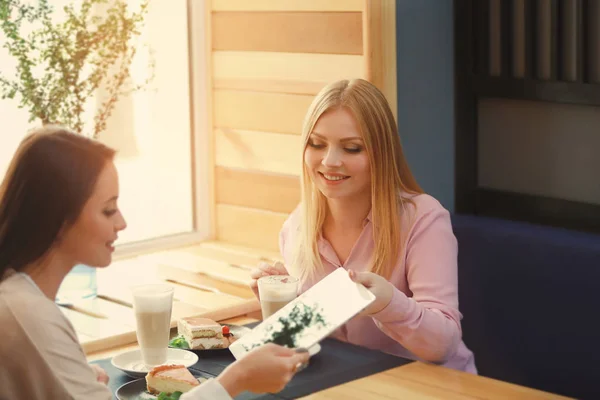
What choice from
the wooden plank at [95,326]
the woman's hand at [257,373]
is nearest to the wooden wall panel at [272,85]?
the wooden plank at [95,326]

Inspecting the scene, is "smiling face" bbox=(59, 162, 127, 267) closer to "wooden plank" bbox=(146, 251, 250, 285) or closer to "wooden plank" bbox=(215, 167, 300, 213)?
"wooden plank" bbox=(146, 251, 250, 285)

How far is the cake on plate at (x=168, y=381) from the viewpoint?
5.56 ft

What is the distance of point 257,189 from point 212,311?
98cm

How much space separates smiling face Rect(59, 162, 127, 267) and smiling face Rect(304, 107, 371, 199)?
86cm

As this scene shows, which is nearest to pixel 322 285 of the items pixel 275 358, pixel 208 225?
pixel 275 358

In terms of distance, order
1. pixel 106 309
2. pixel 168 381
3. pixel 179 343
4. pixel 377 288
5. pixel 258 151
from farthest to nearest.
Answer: pixel 258 151
pixel 106 309
pixel 179 343
pixel 377 288
pixel 168 381

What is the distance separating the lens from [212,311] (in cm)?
245

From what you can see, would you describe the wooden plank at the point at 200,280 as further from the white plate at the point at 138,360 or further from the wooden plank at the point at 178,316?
the white plate at the point at 138,360

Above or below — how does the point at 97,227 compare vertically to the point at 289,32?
below

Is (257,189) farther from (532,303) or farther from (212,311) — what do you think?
(532,303)

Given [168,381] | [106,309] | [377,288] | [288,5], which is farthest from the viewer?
[288,5]

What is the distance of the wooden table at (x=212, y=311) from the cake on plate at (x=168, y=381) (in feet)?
0.71

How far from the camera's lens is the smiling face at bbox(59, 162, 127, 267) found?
1358mm

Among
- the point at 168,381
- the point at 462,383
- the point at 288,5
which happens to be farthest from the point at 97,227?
the point at 288,5
